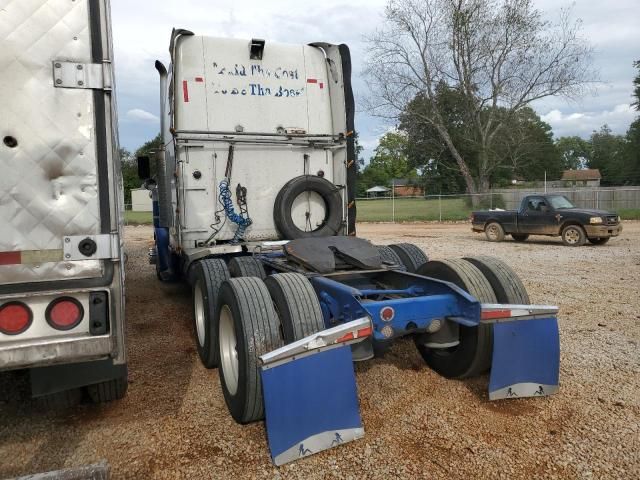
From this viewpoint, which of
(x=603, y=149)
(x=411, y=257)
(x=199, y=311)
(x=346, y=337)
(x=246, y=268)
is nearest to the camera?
(x=346, y=337)

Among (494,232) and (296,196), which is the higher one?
(296,196)

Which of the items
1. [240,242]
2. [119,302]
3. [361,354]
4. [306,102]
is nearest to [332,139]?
[306,102]

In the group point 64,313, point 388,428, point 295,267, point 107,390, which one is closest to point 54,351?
point 64,313

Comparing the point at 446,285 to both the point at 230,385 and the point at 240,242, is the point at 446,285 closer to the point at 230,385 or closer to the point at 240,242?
the point at 230,385

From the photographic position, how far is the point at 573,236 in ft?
49.8

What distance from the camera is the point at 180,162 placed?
235 inches

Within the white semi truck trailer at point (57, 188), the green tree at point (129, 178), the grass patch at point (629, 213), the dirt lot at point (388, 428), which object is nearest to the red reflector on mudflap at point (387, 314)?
the dirt lot at point (388, 428)

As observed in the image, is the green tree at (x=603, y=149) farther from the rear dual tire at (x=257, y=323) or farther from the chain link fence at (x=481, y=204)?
the rear dual tire at (x=257, y=323)

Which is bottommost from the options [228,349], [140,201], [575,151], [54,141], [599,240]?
[599,240]

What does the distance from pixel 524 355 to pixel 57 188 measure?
10.9ft

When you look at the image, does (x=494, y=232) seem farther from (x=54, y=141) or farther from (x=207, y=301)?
(x=54, y=141)

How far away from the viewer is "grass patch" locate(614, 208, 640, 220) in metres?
26.1

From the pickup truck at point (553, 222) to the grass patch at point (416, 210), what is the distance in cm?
1205

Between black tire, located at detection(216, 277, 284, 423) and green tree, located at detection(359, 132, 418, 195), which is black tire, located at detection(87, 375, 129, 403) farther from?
green tree, located at detection(359, 132, 418, 195)
